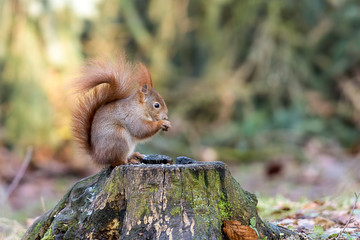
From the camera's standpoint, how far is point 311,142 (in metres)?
6.19

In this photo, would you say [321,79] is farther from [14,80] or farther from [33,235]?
[33,235]

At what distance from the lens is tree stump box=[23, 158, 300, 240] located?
1.70 meters

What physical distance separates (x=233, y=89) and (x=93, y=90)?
4.14m

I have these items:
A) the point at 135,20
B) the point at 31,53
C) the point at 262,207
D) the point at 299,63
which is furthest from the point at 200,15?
the point at 262,207

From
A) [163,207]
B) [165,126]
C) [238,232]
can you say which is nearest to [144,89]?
[165,126]

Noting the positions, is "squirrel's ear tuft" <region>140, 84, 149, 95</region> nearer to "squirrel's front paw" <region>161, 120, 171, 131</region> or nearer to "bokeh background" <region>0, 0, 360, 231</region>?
"squirrel's front paw" <region>161, 120, 171, 131</region>

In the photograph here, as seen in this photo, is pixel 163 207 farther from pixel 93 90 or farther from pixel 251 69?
pixel 251 69

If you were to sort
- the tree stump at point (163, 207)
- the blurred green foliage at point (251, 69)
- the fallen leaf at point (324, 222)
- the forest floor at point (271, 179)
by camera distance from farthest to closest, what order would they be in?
the blurred green foliage at point (251, 69)
the forest floor at point (271, 179)
the fallen leaf at point (324, 222)
the tree stump at point (163, 207)

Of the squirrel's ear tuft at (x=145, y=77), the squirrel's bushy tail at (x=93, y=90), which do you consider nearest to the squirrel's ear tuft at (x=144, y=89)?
the squirrel's ear tuft at (x=145, y=77)

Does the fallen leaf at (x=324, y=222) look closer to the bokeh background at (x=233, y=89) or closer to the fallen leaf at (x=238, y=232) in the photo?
the fallen leaf at (x=238, y=232)

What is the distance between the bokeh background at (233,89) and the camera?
17.9ft

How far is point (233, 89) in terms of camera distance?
20.6 ft

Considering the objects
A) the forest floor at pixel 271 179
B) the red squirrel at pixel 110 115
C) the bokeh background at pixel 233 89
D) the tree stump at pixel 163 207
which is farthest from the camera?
the bokeh background at pixel 233 89

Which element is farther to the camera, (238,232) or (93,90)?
(93,90)
